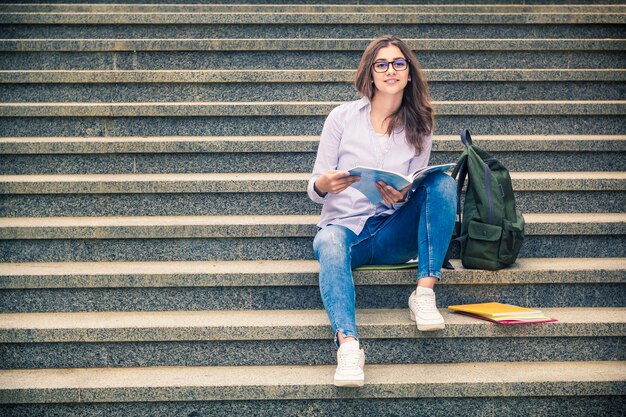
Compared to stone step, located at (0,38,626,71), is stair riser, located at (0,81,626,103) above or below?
below

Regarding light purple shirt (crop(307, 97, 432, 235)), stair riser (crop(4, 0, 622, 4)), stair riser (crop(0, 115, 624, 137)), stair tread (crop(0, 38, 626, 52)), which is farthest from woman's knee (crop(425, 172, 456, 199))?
stair riser (crop(4, 0, 622, 4))

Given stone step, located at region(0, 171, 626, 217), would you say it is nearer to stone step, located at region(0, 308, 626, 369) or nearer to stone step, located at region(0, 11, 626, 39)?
stone step, located at region(0, 308, 626, 369)

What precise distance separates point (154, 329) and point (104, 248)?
63 centimetres

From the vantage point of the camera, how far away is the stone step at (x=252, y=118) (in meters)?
3.95

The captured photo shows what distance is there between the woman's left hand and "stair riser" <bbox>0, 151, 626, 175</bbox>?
96 centimetres

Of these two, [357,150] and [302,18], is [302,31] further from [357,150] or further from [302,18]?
[357,150]

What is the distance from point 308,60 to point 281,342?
7.04ft

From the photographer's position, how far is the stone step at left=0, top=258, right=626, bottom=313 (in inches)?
124

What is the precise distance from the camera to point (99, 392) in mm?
2795

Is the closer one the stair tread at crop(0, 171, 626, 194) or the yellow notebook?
the yellow notebook

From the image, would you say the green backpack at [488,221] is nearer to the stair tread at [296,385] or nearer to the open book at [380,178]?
the open book at [380,178]

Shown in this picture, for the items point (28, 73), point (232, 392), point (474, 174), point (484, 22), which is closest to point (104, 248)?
point (232, 392)

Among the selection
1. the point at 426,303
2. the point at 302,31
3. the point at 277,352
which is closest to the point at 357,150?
the point at 426,303

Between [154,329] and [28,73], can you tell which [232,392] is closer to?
[154,329]
